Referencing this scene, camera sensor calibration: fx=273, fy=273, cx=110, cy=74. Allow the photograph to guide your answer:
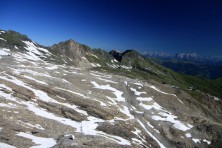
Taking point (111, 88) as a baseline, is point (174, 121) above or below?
below

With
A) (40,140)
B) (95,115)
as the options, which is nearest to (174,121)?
(95,115)

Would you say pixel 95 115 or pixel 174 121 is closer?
pixel 95 115

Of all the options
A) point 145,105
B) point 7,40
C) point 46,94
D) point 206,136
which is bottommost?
point 206,136

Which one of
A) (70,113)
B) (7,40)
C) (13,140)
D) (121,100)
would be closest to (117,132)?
(70,113)

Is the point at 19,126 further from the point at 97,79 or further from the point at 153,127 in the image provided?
the point at 97,79

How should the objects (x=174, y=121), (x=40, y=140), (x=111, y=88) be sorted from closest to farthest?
(x=40, y=140)
(x=174, y=121)
(x=111, y=88)

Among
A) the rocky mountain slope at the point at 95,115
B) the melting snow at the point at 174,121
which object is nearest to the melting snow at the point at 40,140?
the rocky mountain slope at the point at 95,115

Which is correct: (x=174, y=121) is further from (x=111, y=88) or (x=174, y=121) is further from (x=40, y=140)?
(x=40, y=140)

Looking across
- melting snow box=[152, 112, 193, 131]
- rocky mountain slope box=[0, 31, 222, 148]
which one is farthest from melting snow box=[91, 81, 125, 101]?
melting snow box=[152, 112, 193, 131]

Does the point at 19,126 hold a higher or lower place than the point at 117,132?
higher

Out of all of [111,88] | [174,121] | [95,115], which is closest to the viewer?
[95,115]

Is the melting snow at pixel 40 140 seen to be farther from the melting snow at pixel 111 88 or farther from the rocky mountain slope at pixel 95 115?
the melting snow at pixel 111 88
